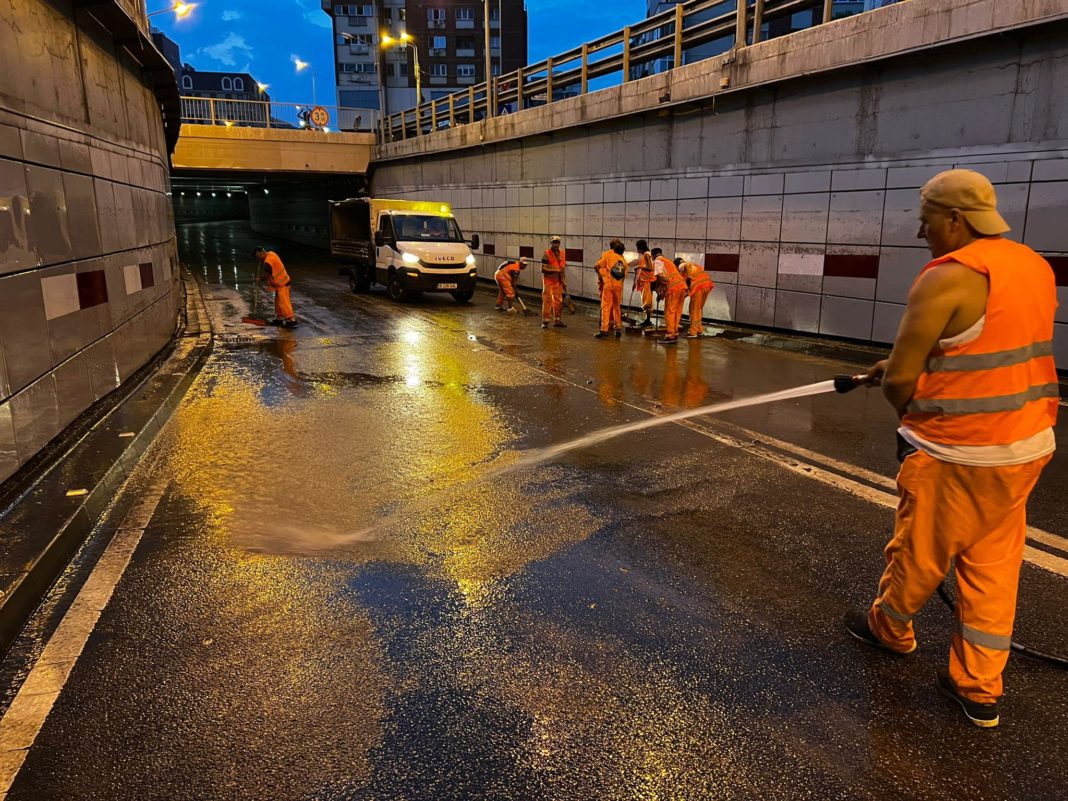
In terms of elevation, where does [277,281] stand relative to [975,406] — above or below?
below

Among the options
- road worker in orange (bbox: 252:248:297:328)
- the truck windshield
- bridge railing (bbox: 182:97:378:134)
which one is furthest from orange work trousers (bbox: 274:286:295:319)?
bridge railing (bbox: 182:97:378:134)

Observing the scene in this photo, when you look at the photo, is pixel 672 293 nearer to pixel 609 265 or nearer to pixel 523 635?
pixel 609 265

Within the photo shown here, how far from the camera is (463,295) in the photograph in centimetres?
1767

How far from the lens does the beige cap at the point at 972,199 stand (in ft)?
8.41

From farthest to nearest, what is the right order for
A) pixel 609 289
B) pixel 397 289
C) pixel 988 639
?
pixel 397 289 < pixel 609 289 < pixel 988 639

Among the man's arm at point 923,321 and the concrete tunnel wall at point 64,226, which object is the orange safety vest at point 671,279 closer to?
the concrete tunnel wall at point 64,226

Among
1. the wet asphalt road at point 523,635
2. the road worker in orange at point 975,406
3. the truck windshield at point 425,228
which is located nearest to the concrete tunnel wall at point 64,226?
the wet asphalt road at point 523,635

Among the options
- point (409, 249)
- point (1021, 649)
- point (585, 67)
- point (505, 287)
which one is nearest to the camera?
point (1021, 649)

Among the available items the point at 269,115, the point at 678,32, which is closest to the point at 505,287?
the point at 678,32

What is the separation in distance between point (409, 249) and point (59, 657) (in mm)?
14878

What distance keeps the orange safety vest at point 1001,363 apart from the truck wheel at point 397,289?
51.1 ft

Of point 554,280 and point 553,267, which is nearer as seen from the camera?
point 553,267

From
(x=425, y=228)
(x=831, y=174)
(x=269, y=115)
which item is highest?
(x=269, y=115)

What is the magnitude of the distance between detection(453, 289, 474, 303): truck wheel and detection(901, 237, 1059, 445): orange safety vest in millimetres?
15367
